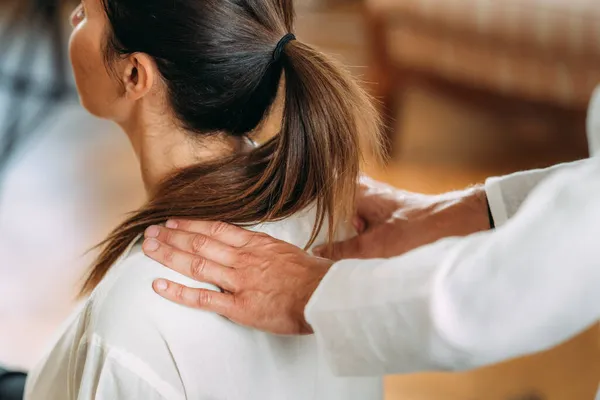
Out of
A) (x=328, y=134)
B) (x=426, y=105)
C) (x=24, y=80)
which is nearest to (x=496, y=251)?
(x=328, y=134)

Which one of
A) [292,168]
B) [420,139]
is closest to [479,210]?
[292,168]

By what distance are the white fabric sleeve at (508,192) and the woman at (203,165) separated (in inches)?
8.3

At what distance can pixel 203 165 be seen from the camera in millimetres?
1067

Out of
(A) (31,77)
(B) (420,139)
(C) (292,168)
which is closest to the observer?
(C) (292,168)

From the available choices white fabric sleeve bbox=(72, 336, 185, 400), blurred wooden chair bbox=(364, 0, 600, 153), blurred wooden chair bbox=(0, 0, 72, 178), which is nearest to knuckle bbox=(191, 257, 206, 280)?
white fabric sleeve bbox=(72, 336, 185, 400)

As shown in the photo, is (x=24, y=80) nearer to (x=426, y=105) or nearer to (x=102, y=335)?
(x=426, y=105)

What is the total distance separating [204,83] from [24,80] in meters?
2.85

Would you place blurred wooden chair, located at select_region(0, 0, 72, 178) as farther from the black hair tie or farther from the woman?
the black hair tie

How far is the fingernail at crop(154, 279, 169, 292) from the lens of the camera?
35.9 inches

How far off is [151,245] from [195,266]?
62 mm

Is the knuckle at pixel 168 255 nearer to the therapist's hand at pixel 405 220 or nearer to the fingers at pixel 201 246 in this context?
the fingers at pixel 201 246

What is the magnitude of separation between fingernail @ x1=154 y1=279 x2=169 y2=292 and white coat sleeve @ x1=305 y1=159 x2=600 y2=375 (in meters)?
0.26

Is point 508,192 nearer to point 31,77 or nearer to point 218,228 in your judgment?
point 218,228

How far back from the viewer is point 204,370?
0.94m
